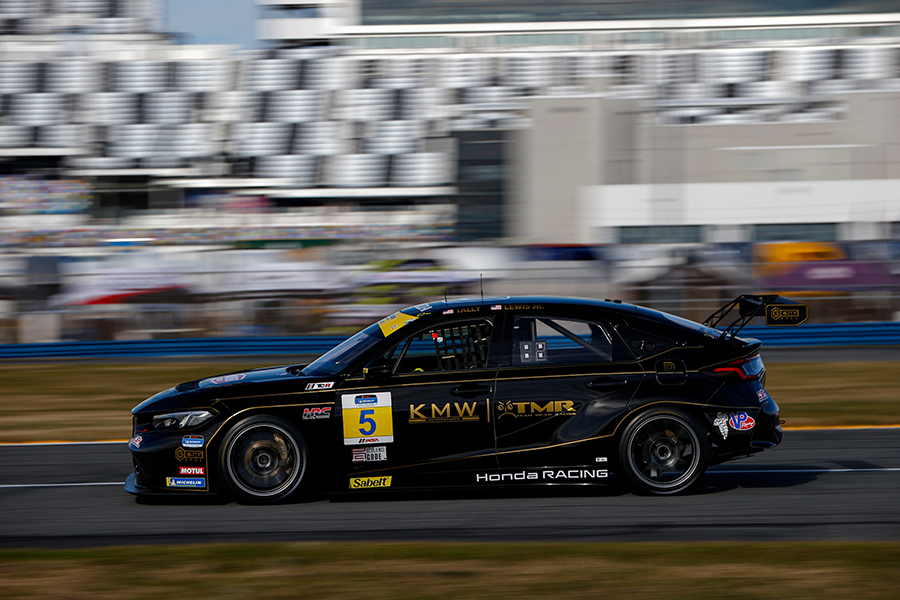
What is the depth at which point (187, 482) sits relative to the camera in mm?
5961

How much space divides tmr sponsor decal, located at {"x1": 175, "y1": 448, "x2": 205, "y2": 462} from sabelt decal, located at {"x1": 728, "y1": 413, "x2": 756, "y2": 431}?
130 inches

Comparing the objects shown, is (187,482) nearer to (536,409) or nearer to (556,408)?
(536,409)

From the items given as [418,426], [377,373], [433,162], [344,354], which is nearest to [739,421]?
[418,426]

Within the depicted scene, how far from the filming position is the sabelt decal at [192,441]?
5.91 meters

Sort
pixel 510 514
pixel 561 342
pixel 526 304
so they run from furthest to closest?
1. pixel 526 304
2. pixel 561 342
3. pixel 510 514

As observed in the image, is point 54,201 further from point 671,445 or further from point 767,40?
point 671,445

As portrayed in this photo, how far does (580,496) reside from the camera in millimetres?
6152

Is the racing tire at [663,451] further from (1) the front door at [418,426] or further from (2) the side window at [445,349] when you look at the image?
(2) the side window at [445,349]

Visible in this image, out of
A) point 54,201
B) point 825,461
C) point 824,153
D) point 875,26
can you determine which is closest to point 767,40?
point 875,26

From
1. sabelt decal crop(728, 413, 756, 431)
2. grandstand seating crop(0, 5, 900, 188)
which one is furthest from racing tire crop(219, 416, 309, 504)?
grandstand seating crop(0, 5, 900, 188)

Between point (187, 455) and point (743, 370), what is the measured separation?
3541 millimetres

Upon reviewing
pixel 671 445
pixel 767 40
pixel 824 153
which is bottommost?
pixel 671 445

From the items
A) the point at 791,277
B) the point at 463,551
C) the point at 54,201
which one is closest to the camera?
the point at 463,551

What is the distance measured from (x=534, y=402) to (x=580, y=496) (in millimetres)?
732
